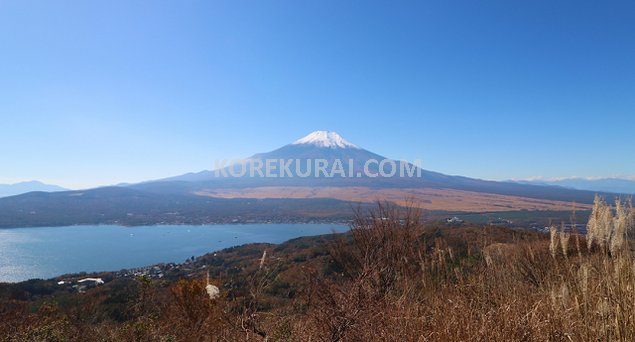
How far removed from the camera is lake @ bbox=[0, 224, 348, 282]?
31656 mm

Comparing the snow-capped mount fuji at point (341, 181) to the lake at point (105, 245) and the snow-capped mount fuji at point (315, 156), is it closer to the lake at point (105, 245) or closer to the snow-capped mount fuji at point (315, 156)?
the snow-capped mount fuji at point (315, 156)

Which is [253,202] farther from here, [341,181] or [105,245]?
[105,245]

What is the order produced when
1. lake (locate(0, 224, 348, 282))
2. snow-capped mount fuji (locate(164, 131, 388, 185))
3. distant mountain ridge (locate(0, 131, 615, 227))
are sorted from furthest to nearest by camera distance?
snow-capped mount fuji (locate(164, 131, 388, 185)), distant mountain ridge (locate(0, 131, 615, 227)), lake (locate(0, 224, 348, 282))

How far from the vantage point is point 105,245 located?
43906 millimetres

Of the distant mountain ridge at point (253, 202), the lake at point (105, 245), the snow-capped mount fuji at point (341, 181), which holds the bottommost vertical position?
the lake at point (105, 245)

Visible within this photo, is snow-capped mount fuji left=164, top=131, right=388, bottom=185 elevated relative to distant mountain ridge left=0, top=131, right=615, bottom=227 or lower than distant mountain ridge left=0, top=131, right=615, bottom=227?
elevated

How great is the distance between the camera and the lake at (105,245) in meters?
31.7

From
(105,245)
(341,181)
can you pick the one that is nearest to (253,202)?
(341,181)

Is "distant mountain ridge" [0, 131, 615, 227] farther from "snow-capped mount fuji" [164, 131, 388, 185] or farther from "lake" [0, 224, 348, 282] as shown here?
"lake" [0, 224, 348, 282]

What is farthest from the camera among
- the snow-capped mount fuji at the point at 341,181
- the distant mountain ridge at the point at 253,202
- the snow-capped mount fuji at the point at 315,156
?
the snow-capped mount fuji at the point at 315,156

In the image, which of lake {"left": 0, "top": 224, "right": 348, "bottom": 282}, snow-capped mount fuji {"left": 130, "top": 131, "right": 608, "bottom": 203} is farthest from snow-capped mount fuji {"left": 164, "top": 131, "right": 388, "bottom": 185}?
lake {"left": 0, "top": 224, "right": 348, "bottom": 282}

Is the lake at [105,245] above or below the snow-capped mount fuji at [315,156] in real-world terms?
below

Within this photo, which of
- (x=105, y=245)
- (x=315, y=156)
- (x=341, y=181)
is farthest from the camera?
(x=315, y=156)

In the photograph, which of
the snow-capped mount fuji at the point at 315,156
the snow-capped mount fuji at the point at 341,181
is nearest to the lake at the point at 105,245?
the snow-capped mount fuji at the point at 341,181
